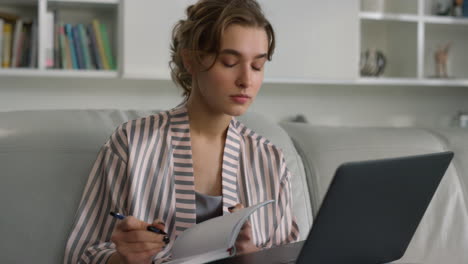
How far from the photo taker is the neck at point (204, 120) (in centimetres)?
133

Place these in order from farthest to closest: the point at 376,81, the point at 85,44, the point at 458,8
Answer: the point at 458,8 → the point at 376,81 → the point at 85,44

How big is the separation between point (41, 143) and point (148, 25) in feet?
4.85

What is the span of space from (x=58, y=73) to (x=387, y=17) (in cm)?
176

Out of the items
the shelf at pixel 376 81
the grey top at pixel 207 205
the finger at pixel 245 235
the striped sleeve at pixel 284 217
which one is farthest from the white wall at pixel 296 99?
the finger at pixel 245 235

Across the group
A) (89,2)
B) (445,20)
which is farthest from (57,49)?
(445,20)

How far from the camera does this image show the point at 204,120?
1343 millimetres

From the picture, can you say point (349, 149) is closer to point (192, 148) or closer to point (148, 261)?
point (192, 148)

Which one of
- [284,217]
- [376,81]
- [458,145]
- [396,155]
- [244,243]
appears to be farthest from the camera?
[376,81]

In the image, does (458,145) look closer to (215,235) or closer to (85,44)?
(215,235)

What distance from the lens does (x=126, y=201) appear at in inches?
51.1

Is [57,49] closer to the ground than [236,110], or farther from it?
farther from it

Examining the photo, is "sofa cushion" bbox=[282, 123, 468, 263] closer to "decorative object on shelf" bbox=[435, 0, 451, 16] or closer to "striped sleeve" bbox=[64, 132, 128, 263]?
"striped sleeve" bbox=[64, 132, 128, 263]

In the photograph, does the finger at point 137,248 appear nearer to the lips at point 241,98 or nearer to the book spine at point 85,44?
the lips at point 241,98

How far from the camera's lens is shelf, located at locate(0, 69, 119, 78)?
2.79 meters
